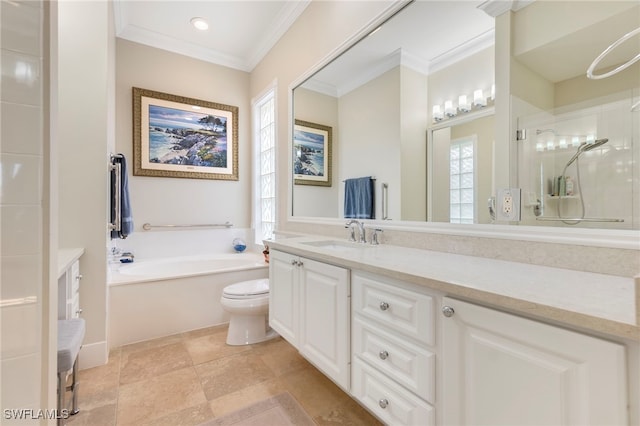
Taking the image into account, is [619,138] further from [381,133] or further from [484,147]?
[381,133]

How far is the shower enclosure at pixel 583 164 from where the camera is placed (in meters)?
0.94

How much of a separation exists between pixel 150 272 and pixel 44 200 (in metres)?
2.43

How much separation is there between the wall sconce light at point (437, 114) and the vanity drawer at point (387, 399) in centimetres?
129

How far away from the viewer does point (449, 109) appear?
151 cm

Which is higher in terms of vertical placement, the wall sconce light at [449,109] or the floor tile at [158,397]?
the wall sconce light at [449,109]

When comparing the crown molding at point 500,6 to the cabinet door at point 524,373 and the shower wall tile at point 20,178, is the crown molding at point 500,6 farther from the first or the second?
the shower wall tile at point 20,178

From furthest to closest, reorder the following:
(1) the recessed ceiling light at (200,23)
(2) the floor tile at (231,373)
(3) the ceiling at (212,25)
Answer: (1) the recessed ceiling light at (200,23) < (3) the ceiling at (212,25) < (2) the floor tile at (231,373)

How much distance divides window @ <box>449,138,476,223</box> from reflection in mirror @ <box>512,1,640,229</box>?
0.21 m

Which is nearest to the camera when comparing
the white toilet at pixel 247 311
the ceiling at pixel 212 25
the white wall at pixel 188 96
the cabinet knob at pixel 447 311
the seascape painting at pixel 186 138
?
the cabinet knob at pixel 447 311

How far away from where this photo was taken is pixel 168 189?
3.15m

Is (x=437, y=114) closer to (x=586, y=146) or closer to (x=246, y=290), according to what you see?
(x=586, y=146)

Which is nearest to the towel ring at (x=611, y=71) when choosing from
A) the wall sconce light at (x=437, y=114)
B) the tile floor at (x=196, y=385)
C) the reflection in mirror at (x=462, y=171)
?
the reflection in mirror at (x=462, y=171)

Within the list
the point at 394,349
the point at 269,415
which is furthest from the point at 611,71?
the point at 269,415

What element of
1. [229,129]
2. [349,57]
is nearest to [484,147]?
[349,57]
